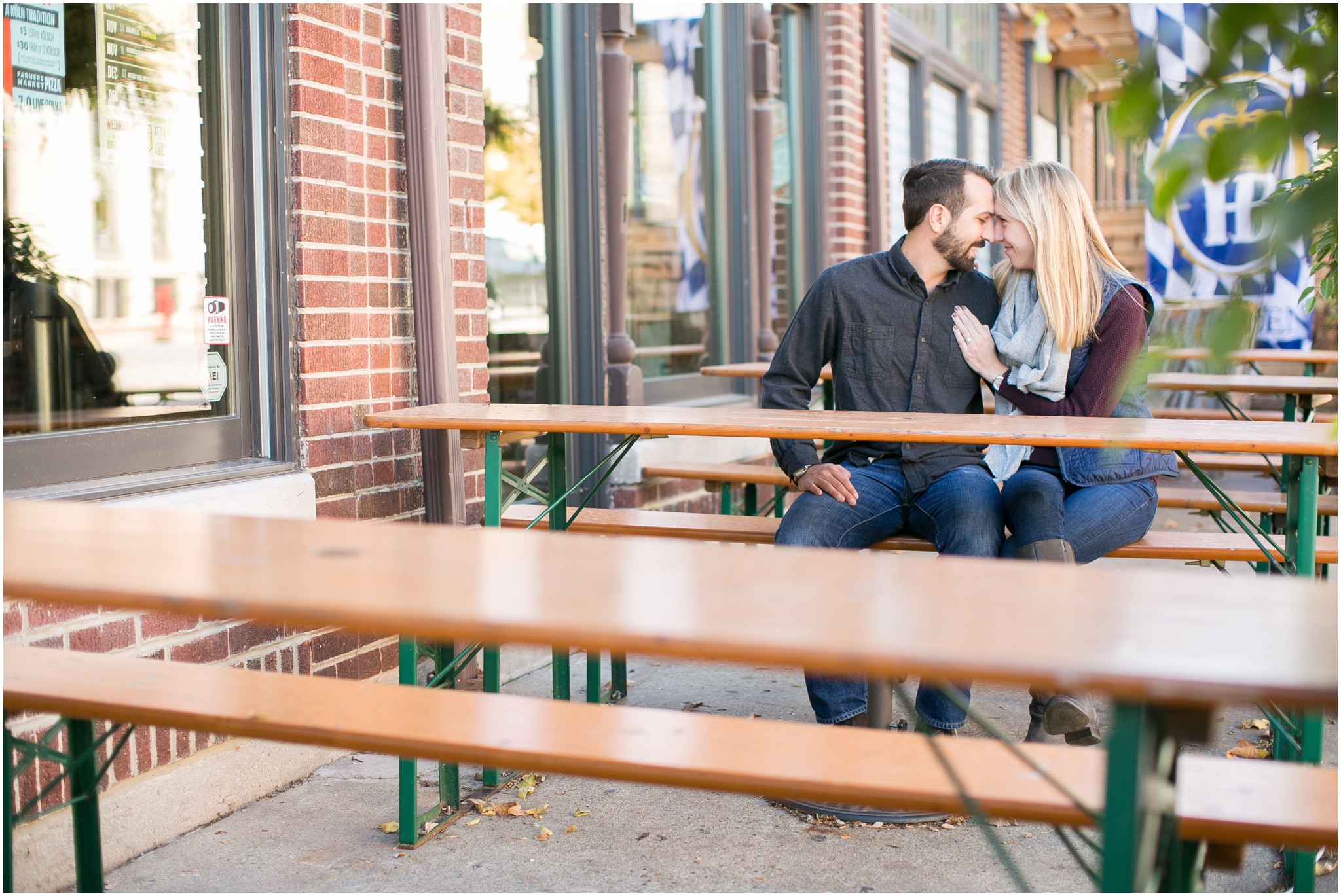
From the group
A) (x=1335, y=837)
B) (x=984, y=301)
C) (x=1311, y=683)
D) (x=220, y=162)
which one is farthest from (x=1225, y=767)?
(x=220, y=162)

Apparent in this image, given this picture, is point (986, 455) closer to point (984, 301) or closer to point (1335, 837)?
point (984, 301)

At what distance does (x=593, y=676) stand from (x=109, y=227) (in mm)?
1820

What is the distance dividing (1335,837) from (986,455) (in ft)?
7.54

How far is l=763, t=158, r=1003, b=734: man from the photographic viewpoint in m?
3.59

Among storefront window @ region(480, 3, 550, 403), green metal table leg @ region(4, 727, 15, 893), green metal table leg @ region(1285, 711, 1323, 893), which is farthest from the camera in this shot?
storefront window @ region(480, 3, 550, 403)

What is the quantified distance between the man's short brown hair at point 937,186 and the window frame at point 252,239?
1832 millimetres

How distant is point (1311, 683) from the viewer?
1098mm

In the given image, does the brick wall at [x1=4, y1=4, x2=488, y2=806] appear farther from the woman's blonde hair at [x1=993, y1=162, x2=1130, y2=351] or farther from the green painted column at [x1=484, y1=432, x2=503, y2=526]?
the woman's blonde hair at [x1=993, y1=162, x2=1130, y2=351]

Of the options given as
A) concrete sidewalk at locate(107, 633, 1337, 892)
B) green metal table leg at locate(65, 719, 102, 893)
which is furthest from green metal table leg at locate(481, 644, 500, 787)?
green metal table leg at locate(65, 719, 102, 893)

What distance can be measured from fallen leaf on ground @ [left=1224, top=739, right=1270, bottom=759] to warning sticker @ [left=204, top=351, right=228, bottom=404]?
3003mm

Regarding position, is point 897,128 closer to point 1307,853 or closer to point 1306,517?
point 1306,517

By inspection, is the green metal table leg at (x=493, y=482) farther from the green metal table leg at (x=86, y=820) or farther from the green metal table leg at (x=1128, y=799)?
the green metal table leg at (x=1128, y=799)

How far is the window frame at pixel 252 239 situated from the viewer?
133 inches

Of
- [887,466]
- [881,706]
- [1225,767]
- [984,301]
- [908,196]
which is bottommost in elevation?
[881,706]
